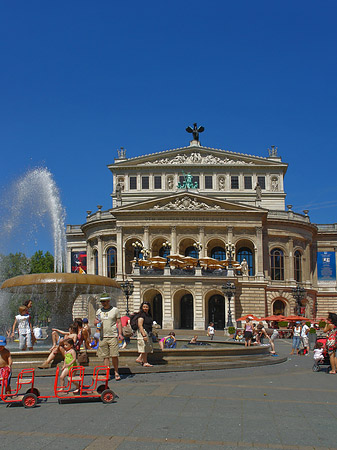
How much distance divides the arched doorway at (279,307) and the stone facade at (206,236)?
11 centimetres

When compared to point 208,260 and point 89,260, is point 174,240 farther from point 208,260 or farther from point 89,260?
point 89,260

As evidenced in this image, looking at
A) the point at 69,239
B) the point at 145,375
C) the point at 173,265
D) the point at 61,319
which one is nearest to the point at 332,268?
the point at 173,265

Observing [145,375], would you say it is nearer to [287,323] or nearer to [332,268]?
[287,323]

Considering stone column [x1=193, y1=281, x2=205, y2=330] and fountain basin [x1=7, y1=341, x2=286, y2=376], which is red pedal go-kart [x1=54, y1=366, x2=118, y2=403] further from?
stone column [x1=193, y1=281, x2=205, y2=330]

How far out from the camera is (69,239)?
6981 cm

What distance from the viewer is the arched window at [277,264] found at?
59.6 m

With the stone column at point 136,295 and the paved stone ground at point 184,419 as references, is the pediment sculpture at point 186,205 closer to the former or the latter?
the stone column at point 136,295

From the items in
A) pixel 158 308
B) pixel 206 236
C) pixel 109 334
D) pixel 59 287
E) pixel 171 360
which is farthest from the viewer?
pixel 206 236

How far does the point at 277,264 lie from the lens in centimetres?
5984

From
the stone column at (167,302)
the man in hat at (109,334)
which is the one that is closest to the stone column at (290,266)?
the stone column at (167,302)

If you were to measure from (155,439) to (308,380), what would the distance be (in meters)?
7.45

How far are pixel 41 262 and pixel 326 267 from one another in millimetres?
39035

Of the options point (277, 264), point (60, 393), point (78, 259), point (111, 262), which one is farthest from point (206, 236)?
point (60, 393)

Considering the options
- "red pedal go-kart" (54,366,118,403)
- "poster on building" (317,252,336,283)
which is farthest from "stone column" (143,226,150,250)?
"red pedal go-kart" (54,366,118,403)
